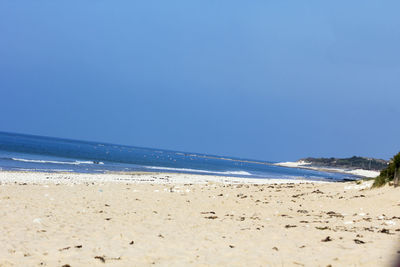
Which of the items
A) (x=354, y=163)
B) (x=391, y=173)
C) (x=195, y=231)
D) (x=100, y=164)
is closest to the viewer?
(x=195, y=231)

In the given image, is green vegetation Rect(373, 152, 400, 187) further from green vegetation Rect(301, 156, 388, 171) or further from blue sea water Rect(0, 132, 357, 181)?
green vegetation Rect(301, 156, 388, 171)

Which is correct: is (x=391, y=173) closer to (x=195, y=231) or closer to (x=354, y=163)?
(x=195, y=231)

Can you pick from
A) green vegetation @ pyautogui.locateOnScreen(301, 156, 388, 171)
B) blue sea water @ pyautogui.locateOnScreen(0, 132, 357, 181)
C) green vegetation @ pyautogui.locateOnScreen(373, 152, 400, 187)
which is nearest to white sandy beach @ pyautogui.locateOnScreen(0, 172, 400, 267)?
green vegetation @ pyautogui.locateOnScreen(373, 152, 400, 187)

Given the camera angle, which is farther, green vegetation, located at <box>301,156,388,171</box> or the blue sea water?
green vegetation, located at <box>301,156,388,171</box>

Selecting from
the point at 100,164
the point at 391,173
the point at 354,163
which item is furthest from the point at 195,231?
the point at 354,163

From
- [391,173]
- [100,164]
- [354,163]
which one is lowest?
[100,164]

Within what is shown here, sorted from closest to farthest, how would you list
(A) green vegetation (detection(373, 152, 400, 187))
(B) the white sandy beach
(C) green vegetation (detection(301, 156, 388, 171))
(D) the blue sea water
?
(B) the white sandy beach < (A) green vegetation (detection(373, 152, 400, 187)) < (D) the blue sea water < (C) green vegetation (detection(301, 156, 388, 171))

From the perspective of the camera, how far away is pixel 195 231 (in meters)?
9.53

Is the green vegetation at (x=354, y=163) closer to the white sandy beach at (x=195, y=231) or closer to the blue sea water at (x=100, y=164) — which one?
the blue sea water at (x=100, y=164)

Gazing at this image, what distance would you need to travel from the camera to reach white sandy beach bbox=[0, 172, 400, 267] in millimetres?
6660

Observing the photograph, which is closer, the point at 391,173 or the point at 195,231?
the point at 195,231

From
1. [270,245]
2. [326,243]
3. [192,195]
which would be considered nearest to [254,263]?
[270,245]

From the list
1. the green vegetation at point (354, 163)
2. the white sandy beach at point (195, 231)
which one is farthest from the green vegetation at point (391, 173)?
the green vegetation at point (354, 163)

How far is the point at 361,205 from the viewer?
13781mm
